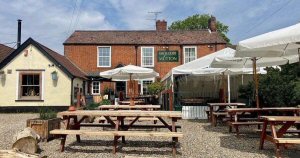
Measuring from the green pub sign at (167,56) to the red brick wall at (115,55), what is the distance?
10.2 inches

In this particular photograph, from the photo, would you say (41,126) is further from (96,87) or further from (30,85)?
(96,87)

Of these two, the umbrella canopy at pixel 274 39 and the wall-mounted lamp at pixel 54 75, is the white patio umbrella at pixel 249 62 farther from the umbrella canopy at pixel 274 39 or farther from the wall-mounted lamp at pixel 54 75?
the wall-mounted lamp at pixel 54 75

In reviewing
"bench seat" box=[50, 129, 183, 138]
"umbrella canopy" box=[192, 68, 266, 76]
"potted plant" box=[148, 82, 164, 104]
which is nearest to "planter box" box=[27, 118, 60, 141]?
"bench seat" box=[50, 129, 183, 138]

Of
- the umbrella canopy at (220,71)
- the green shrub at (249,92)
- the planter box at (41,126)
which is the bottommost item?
the planter box at (41,126)

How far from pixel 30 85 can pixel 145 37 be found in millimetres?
11248

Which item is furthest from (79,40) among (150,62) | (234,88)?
(234,88)

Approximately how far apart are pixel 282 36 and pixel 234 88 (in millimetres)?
12549

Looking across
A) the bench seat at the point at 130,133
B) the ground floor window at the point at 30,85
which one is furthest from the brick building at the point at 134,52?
the bench seat at the point at 130,133

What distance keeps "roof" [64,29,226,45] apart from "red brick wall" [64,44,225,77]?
414 mm

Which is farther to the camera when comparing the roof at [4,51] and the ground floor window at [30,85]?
the roof at [4,51]

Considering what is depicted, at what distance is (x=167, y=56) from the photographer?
2597 cm

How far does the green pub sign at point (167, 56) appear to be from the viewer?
25891mm

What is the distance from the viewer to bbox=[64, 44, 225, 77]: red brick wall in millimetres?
25719

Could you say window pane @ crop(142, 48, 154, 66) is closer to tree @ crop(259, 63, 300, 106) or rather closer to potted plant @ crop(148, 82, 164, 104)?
potted plant @ crop(148, 82, 164, 104)
